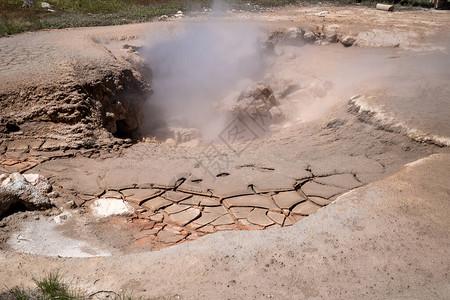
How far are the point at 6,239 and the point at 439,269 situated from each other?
319 centimetres

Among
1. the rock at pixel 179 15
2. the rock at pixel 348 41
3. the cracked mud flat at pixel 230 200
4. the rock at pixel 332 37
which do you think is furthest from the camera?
the rock at pixel 179 15

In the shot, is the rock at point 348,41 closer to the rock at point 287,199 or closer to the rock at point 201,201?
the rock at point 287,199

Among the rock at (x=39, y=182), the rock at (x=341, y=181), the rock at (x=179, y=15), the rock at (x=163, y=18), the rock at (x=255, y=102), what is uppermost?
the rock at (x=179, y=15)

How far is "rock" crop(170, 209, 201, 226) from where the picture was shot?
3412 mm

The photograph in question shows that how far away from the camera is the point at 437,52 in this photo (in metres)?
7.62

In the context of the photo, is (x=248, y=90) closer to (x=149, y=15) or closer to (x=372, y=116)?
(x=372, y=116)

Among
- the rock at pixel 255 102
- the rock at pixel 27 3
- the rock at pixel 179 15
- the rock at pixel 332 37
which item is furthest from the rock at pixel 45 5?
the rock at pixel 332 37

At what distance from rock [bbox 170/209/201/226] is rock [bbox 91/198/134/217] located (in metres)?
0.44

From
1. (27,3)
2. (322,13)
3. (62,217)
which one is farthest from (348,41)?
(27,3)

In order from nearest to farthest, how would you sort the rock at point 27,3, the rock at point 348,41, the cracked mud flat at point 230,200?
1. the cracked mud flat at point 230,200
2. the rock at point 348,41
3. the rock at point 27,3

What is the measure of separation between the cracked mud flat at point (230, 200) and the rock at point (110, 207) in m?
0.07

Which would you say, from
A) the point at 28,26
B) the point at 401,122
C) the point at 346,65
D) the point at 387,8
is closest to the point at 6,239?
the point at 401,122

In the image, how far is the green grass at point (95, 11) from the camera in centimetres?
962

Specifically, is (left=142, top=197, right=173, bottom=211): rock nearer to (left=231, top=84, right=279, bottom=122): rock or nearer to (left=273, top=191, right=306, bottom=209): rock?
(left=273, top=191, right=306, bottom=209): rock
